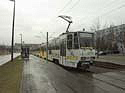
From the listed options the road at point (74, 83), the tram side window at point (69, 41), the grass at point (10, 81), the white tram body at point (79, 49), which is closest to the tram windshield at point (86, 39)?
the white tram body at point (79, 49)

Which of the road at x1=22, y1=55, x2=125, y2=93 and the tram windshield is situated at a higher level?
the tram windshield

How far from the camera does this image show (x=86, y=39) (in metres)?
14.3

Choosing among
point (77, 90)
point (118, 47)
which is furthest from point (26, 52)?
point (118, 47)

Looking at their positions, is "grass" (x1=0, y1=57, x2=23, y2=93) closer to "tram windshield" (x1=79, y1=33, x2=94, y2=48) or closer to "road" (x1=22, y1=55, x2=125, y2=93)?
"road" (x1=22, y1=55, x2=125, y2=93)

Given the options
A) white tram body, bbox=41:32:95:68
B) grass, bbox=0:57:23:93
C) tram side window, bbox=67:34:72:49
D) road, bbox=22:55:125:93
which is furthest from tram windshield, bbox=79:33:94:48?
grass, bbox=0:57:23:93

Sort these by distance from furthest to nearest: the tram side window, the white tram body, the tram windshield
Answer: the tram side window < the tram windshield < the white tram body

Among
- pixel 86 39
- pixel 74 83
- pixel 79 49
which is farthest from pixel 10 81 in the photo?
pixel 86 39

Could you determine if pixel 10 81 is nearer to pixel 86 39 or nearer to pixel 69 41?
pixel 69 41

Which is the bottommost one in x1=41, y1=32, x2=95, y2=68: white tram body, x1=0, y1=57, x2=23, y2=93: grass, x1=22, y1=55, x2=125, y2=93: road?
x1=22, y1=55, x2=125, y2=93: road

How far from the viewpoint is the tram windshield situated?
46.2 ft

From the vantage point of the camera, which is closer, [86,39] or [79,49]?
[79,49]

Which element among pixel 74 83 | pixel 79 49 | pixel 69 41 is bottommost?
pixel 74 83

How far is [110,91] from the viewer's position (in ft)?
23.9

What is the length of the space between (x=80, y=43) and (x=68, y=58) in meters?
1.88
